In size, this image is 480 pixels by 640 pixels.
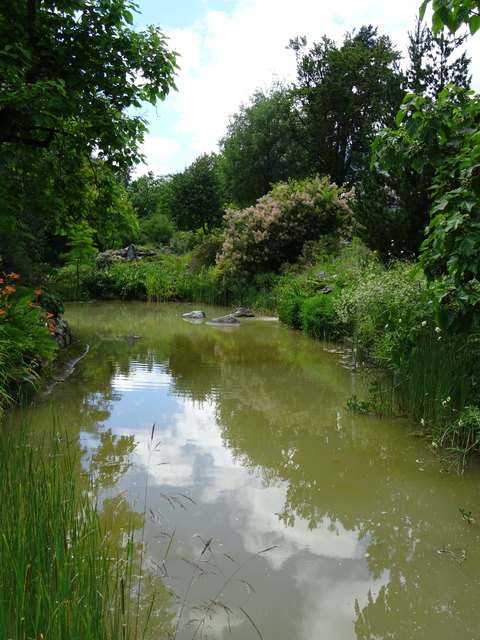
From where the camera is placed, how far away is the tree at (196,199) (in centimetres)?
3284

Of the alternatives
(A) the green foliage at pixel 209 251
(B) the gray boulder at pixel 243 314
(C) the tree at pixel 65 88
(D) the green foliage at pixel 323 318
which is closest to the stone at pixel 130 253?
(A) the green foliage at pixel 209 251

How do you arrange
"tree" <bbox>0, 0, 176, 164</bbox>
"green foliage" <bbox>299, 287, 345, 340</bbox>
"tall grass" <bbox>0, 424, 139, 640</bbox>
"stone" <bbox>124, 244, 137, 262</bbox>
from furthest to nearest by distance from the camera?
1. "stone" <bbox>124, 244, 137, 262</bbox>
2. "green foliage" <bbox>299, 287, 345, 340</bbox>
3. "tree" <bbox>0, 0, 176, 164</bbox>
4. "tall grass" <bbox>0, 424, 139, 640</bbox>

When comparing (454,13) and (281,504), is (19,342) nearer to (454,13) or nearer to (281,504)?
(281,504)

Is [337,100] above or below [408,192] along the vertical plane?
above

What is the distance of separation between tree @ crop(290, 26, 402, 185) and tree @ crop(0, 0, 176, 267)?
22765mm

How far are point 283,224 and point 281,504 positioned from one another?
15.2m

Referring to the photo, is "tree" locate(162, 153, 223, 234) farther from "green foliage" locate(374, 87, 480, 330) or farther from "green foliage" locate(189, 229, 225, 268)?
"green foliage" locate(374, 87, 480, 330)

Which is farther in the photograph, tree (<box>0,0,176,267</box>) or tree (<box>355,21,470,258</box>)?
tree (<box>355,21,470,258</box>)

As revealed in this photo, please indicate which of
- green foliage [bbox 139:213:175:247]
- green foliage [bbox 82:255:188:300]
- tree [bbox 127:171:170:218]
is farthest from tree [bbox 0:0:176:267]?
tree [bbox 127:171:170:218]

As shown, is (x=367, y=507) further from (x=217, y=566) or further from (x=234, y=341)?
(x=234, y=341)

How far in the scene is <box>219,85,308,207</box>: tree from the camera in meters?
30.2

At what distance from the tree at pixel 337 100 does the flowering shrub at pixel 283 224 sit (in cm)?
1092

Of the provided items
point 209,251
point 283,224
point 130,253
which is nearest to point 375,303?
point 283,224

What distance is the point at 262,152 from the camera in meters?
30.4
